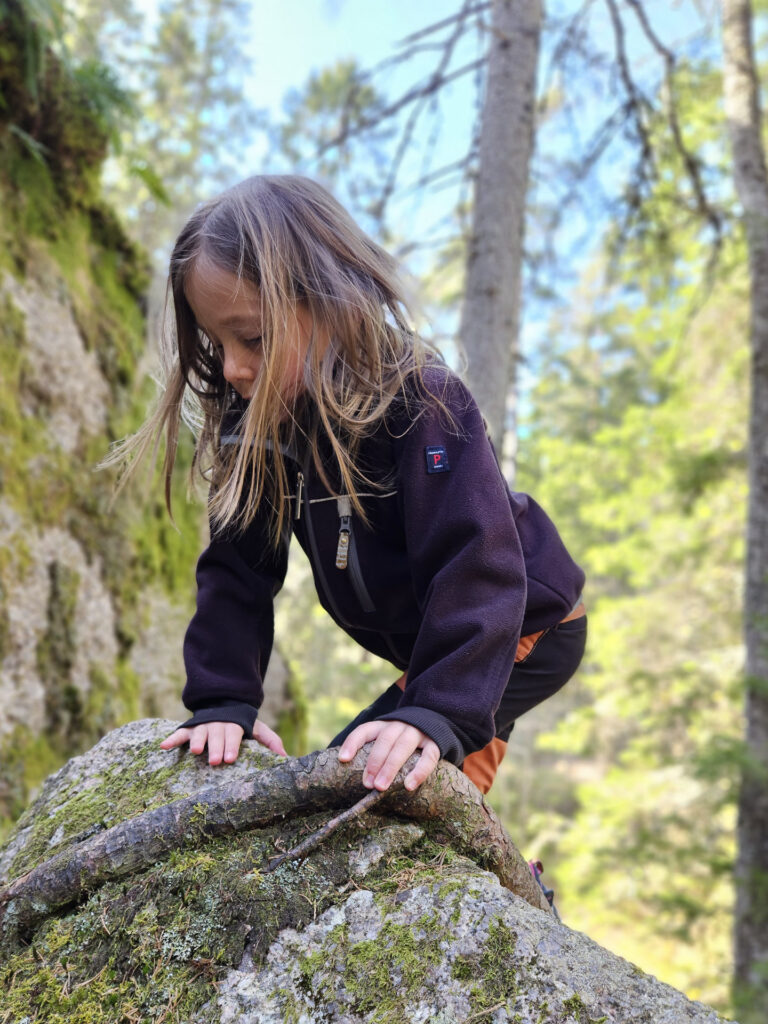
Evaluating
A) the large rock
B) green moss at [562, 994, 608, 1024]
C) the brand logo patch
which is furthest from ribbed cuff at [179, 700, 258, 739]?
green moss at [562, 994, 608, 1024]

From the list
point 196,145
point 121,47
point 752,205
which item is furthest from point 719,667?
point 121,47

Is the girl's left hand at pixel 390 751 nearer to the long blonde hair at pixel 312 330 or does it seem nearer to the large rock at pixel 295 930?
the large rock at pixel 295 930

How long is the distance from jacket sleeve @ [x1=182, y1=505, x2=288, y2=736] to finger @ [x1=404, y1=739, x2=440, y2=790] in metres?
0.66

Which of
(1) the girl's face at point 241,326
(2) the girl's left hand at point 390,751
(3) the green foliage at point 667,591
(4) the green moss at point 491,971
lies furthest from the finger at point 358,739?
(3) the green foliage at point 667,591

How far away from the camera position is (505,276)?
452 cm

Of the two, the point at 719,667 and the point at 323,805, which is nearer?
the point at 323,805

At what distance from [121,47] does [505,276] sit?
63.3 feet

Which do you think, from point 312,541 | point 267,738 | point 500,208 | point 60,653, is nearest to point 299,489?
point 312,541

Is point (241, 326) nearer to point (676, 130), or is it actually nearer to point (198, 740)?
point (198, 740)

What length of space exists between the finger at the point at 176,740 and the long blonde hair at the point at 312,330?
600mm

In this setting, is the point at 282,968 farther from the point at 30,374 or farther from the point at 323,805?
the point at 30,374

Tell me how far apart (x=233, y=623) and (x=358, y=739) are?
2.80 ft

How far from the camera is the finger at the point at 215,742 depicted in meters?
1.96

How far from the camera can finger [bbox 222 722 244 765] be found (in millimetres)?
1984
